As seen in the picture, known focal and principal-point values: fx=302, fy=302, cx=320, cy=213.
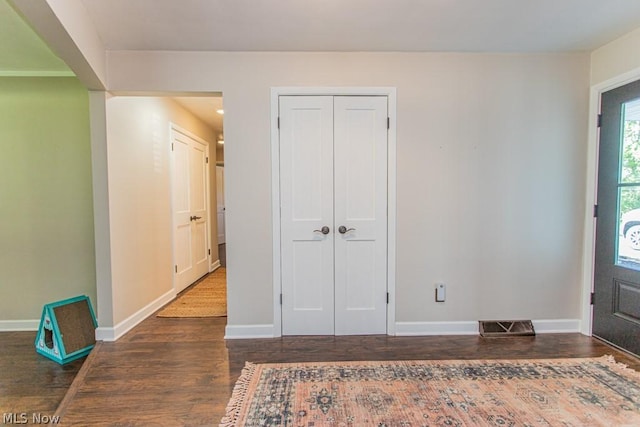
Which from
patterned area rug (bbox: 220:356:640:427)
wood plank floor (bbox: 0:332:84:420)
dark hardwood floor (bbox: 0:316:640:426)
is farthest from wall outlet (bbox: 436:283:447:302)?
wood plank floor (bbox: 0:332:84:420)

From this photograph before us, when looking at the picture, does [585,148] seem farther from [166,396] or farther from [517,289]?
[166,396]

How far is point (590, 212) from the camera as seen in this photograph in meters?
2.54

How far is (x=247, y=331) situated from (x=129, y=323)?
1096 mm

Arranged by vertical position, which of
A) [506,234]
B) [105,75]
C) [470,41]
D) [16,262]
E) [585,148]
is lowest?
[16,262]

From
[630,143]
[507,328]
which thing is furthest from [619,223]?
[507,328]

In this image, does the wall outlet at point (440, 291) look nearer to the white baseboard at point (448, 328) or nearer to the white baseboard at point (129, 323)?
the white baseboard at point (448, 328)

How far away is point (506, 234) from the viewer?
2.58 meters

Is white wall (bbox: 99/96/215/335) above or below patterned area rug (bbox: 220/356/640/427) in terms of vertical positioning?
above

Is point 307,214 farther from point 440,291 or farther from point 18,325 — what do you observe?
point 18,325

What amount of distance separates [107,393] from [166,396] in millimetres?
379

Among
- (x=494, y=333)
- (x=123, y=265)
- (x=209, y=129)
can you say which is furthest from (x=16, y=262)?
(x=494, y=333)

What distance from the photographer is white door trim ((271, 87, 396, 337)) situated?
2479 mm

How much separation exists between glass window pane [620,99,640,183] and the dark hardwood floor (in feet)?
4.40

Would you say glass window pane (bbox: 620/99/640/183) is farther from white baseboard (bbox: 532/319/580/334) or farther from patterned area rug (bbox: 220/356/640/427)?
patterned area rug (bbox: 220/356/640/427)
